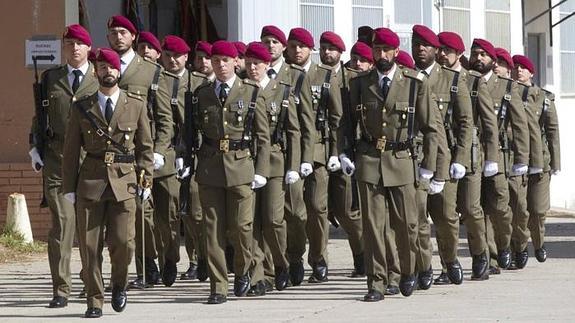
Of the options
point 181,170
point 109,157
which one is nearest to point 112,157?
point 109,157

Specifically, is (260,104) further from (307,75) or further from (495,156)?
(495,156)

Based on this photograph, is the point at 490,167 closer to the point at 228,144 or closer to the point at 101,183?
the point at 228,144

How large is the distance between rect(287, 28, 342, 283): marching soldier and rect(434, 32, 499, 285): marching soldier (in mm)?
960

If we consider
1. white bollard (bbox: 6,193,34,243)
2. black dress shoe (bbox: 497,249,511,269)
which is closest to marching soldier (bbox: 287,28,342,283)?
black dress shoe (bbox: 497,249,511,269)

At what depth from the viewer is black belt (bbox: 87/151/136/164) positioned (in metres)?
12.0

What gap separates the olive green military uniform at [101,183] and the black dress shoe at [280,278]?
6.67ft

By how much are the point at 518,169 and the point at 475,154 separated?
4.29ft

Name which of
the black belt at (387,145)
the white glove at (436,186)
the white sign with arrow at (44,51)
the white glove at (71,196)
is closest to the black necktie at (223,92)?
the black belt at (387,145)

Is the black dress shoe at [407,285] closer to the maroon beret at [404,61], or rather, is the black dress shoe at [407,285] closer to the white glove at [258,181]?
the white glove at [258,181]

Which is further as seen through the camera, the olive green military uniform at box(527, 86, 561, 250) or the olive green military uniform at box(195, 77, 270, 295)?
the olive green military uniform at box(527, 86, 561, 250)

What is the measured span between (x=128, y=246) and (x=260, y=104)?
176 centimetres

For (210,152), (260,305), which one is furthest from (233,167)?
(260,305)

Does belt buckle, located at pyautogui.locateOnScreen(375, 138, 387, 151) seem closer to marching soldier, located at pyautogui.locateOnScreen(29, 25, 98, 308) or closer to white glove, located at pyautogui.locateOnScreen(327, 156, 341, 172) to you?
white glove, located at pyautogui.locateOnScreen(327, 156, 341, 172)

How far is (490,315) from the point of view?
1188 cm
